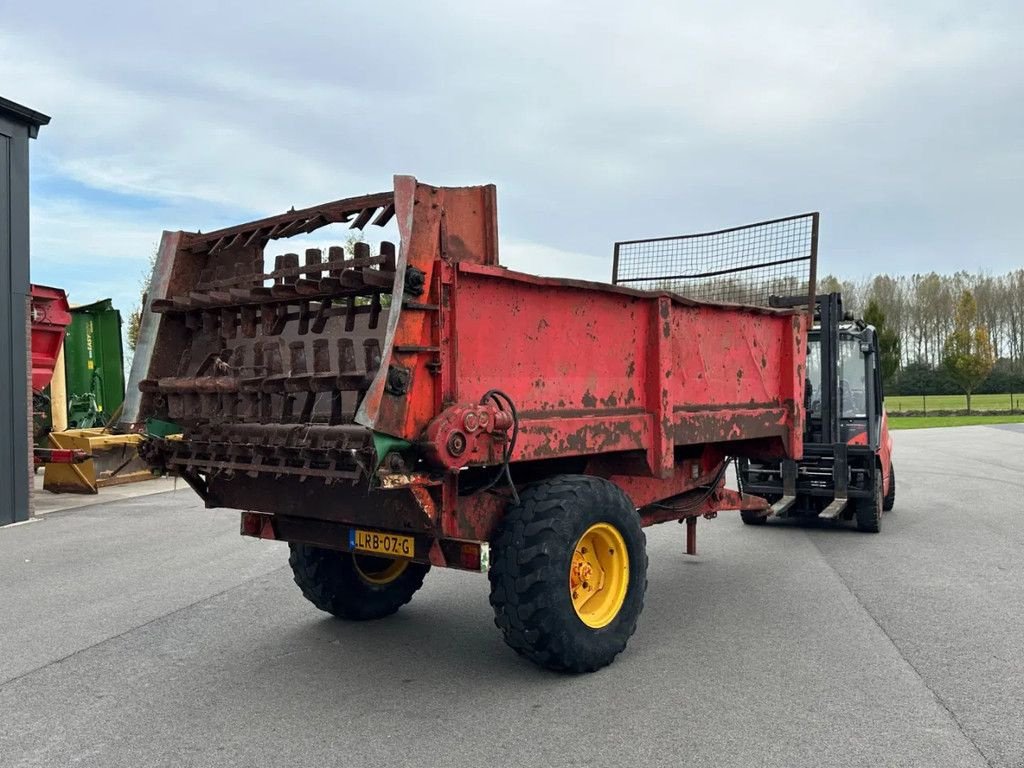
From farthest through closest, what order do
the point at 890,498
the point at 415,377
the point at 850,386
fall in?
the point at 890,498, the point at 850,386, the point at 415,377

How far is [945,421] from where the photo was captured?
129ft

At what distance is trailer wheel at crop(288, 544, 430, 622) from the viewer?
20.1 feet

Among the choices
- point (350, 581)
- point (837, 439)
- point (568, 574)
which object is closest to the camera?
point (568, 574)

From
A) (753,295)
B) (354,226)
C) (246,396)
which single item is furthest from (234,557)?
(753,295)

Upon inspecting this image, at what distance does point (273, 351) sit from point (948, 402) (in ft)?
176

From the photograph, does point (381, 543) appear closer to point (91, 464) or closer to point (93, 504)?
point (93, 504)

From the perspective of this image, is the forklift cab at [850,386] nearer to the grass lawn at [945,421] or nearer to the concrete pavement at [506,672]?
the concrete pavement at [506,672]

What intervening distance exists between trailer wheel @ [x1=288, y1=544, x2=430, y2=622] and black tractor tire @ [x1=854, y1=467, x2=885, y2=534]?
5836mm

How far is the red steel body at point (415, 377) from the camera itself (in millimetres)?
4445

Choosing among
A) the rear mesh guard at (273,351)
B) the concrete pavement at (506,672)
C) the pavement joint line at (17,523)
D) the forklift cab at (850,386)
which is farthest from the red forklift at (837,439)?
the pavement joint line at (17,523)

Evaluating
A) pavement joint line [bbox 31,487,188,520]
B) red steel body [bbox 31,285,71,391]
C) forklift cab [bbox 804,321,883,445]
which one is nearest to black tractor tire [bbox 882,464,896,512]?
forklift cab [bbox 804,321,883,445]

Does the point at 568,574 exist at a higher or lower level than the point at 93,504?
higher

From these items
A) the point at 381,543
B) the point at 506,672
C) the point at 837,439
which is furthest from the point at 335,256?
the point at 837,439

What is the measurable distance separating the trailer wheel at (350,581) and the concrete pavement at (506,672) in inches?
5.6
